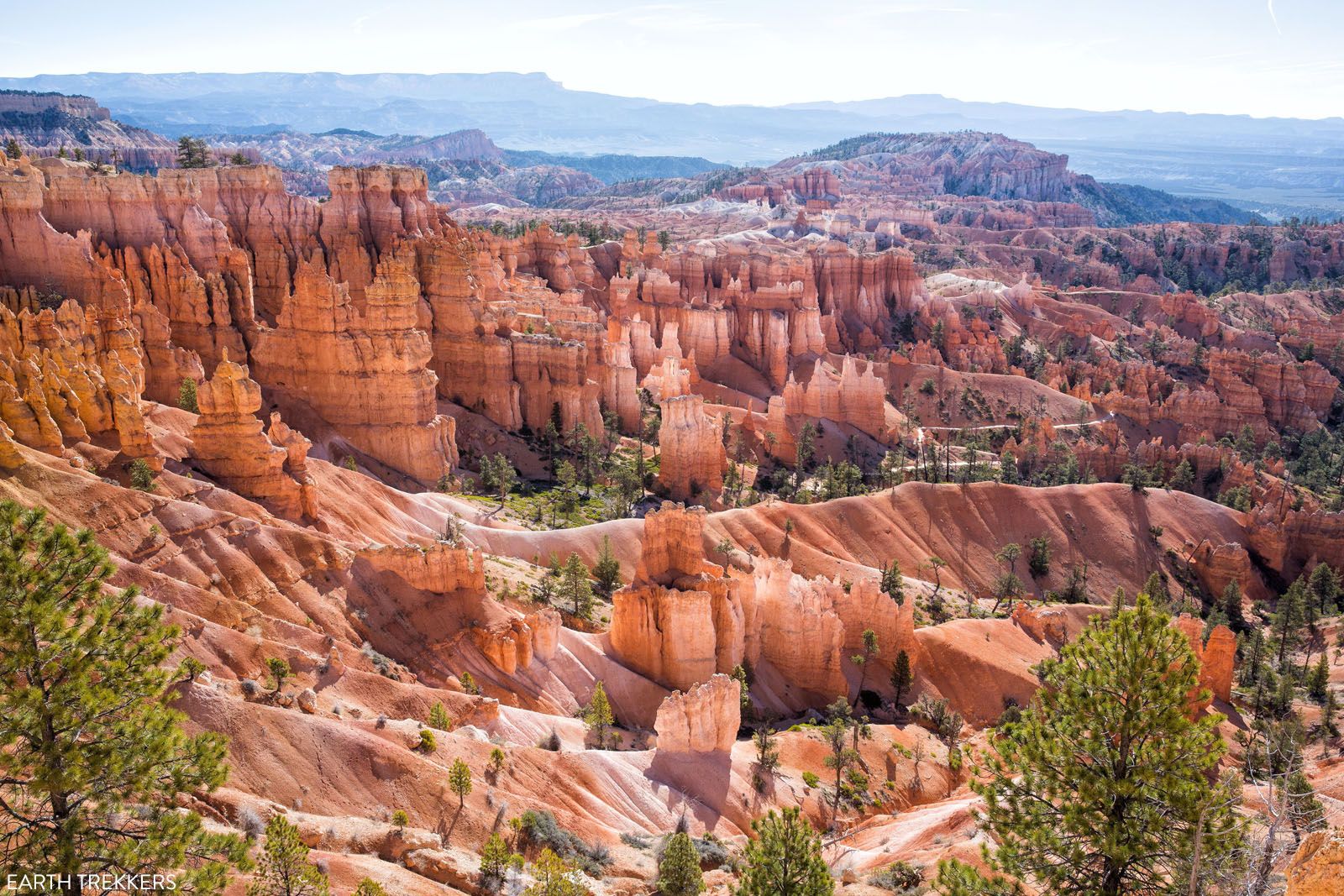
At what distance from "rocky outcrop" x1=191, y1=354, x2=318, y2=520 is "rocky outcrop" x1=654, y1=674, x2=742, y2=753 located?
16.0 m

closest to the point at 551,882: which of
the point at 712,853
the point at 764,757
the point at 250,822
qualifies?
the point at 250,822

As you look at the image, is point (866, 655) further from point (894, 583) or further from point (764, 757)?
point (764, 757)

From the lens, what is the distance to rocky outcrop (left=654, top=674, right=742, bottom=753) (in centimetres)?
3472

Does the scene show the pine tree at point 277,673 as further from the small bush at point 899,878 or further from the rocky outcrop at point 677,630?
the rocky outcrop at point 677,630

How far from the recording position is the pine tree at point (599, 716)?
35391mm

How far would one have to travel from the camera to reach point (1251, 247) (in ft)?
621

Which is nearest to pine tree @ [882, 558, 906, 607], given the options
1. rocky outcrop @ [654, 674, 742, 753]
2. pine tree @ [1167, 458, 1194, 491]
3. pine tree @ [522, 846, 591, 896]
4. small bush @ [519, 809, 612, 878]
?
rocky outcrop @ [654, 674, 742, 753]

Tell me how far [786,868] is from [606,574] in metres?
29.7

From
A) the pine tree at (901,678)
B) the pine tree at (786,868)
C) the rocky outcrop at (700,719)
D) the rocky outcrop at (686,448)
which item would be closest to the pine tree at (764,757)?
the rocky outcrop at (700,719)

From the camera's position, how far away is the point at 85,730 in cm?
1379

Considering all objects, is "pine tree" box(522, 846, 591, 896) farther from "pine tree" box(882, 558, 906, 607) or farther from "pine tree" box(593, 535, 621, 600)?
"pine tree" box(882, 558, 906, 607)

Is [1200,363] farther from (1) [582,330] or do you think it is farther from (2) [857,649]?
(2) [857,649]

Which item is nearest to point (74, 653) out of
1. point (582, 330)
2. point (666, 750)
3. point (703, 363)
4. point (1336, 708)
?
point (666, 750)

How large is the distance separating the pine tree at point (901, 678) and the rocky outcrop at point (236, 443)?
91.2ft
